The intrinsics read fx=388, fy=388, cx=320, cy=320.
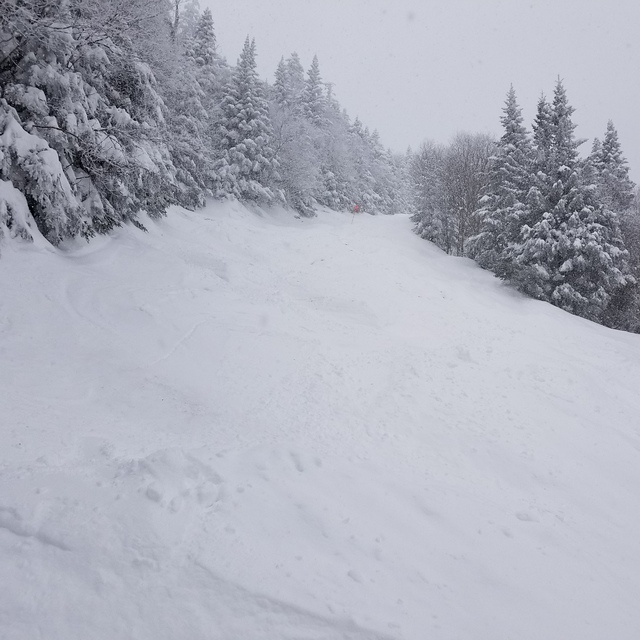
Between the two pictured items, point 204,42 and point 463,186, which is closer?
point 204,42

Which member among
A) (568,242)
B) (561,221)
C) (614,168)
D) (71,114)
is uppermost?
(614,168)

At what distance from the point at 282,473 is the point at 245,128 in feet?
82.0

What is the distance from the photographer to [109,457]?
11.8 feet

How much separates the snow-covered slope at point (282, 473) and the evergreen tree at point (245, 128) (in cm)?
1717

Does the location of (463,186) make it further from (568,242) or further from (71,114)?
(71,114)

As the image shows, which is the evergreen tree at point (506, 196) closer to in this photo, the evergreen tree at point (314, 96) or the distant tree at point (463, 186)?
the distant tree at point (463, 186)

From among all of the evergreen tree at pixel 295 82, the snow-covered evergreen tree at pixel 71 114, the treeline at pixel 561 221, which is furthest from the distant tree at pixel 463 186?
the snow-covered evergreen tree at pixel 71 114

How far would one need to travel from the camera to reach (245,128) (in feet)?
80.0

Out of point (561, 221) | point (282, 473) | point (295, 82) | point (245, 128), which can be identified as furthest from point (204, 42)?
point (282, 473)

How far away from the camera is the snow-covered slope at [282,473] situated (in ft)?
8.46

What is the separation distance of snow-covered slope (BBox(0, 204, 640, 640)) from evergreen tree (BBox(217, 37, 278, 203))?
1717 cm

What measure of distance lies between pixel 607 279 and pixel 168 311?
17.0m

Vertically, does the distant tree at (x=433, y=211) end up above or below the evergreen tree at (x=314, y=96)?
below

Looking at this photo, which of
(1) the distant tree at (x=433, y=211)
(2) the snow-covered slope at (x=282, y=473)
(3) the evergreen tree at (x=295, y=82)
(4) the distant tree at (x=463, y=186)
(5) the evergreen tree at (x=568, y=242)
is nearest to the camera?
(2) the snow-covered slope at (x=282, y=473)
